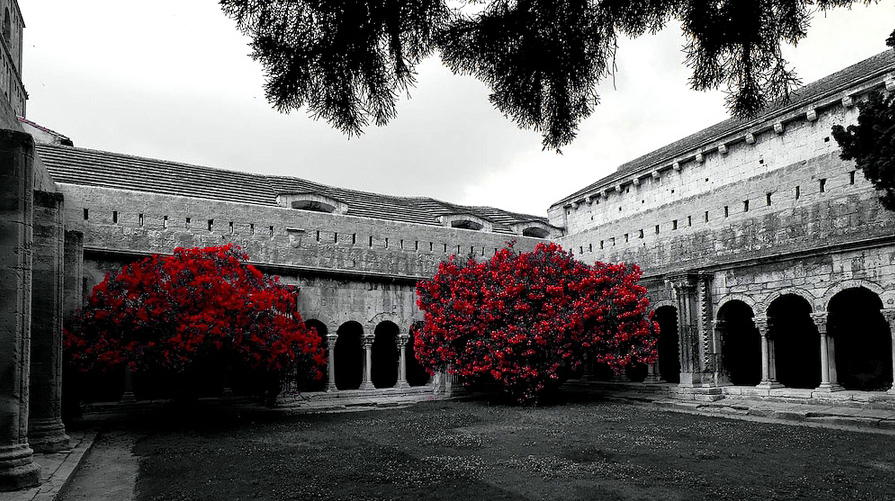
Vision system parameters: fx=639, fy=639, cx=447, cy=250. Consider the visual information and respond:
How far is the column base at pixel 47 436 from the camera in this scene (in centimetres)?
1017

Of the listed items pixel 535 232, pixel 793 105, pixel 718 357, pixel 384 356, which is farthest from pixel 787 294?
pixel 384 356

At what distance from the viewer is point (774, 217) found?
18469 mm

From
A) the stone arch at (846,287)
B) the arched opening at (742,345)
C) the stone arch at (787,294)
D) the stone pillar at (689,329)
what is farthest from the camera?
the arched opening at (742,345)

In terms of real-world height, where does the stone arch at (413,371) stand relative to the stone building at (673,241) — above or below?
below

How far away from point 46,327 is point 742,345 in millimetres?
19182

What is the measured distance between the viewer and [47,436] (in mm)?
10328

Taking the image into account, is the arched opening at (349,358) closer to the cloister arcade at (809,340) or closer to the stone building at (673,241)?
the stone building at (673,241)

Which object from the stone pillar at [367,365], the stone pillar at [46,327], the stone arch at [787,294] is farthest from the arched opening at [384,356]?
the stone pillar at [46,327]

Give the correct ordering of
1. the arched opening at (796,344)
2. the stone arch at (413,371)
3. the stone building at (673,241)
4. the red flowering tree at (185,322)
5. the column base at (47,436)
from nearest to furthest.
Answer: the column base at (47,436), the red flowering tree at (185,322), the stone building at (673,241), the arched opening at (796,344), the stone arch at (413,371)

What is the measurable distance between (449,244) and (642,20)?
20.6 meters

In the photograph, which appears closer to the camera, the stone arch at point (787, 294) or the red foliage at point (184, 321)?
the red foliage at point (184, 321)

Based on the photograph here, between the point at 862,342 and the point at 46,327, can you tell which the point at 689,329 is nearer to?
the point at 862,342

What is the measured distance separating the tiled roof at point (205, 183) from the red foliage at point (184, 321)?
602cm

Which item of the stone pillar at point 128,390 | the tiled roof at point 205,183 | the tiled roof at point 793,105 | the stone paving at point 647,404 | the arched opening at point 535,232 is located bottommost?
the stone paving at point 647,404
